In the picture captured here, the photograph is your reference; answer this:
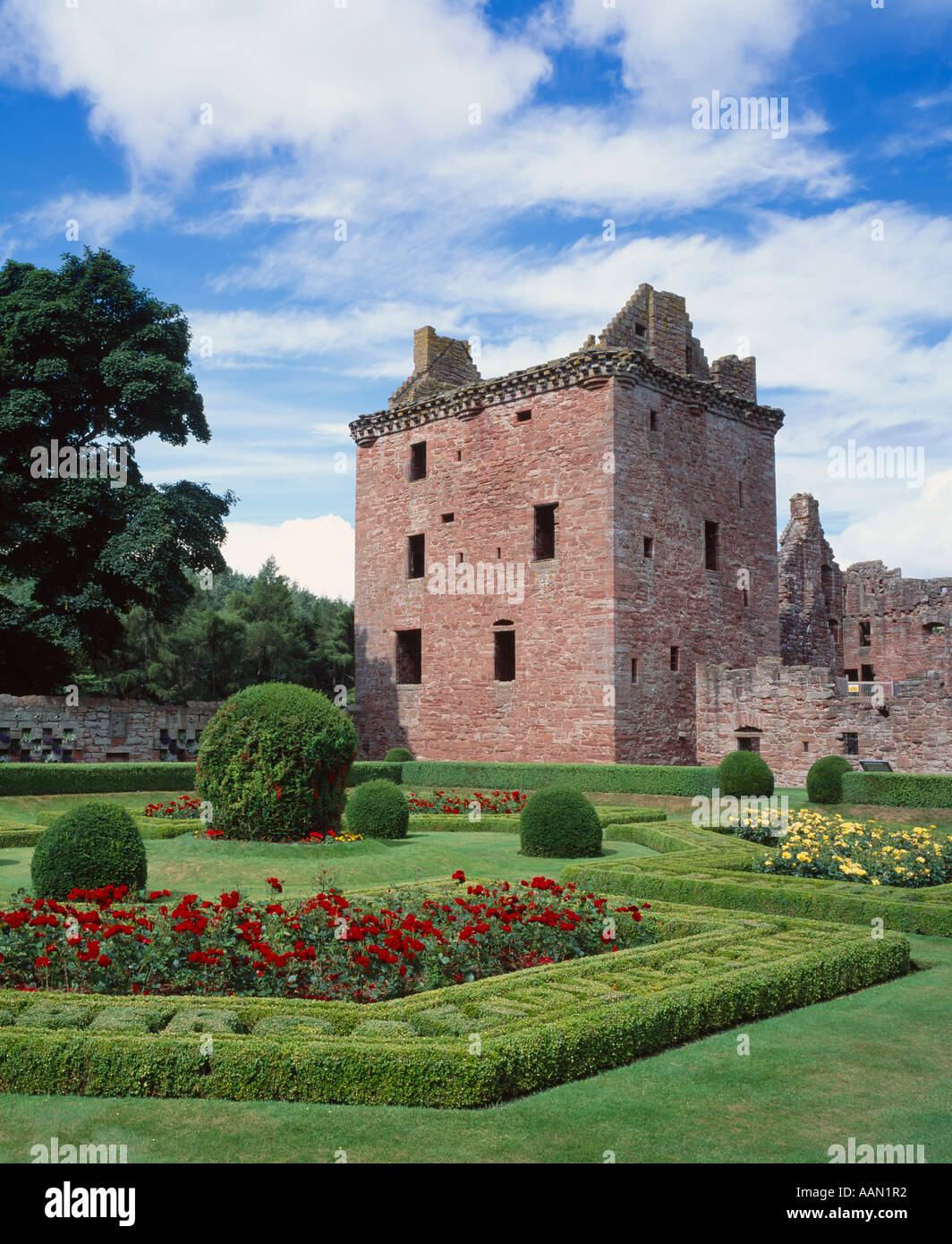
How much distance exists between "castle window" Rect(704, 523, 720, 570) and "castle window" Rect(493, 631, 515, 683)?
623 cm

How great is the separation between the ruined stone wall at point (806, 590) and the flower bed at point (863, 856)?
73.7ft

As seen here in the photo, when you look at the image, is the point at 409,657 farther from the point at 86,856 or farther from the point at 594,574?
the point at 86,856

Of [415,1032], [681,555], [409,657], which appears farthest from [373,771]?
[415,1032]

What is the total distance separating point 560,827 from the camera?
1542 cm

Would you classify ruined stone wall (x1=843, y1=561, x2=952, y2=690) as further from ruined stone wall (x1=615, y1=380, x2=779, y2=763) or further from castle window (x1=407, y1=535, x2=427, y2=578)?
castle window (x1=407, y1=535, x2=427, y2=578)

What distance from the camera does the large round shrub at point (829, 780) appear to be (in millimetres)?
21344

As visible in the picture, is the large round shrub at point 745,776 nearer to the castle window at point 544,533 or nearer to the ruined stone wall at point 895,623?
the castle window at point 544,533

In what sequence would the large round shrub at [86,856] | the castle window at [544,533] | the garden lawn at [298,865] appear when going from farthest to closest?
the castle window at [544,533] → the garden lawn at [298,865] → the large round shrub at [86,856]

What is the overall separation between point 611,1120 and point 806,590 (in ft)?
110

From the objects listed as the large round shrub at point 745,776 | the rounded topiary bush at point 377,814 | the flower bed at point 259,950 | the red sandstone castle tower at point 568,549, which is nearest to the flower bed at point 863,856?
the flower bed at point 259,950

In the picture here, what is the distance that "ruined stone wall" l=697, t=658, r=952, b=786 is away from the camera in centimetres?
2488

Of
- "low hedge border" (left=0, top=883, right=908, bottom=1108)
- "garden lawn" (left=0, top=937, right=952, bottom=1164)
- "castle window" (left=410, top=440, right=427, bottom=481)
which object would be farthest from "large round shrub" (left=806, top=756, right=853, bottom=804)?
"castle window" (left=410, top=440, right=427, bottom=481)

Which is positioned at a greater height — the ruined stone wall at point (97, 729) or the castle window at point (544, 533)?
the castle window at point (544, 533)
